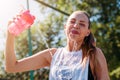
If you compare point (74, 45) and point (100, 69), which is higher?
point (74, 45)

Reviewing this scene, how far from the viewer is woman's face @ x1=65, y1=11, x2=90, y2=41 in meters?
1.79

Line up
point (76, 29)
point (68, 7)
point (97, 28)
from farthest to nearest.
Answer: point (68, 7) < point (97, 28) < point (76, 29)

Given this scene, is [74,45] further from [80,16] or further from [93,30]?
[93,30]

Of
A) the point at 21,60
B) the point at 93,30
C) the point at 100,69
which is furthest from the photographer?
the point at 93,30

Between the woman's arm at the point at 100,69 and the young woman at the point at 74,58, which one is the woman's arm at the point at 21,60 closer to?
the young woman at the point at 74,58

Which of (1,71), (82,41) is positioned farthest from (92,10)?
(82,41)

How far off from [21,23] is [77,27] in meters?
0.32

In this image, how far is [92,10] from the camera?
15.4m

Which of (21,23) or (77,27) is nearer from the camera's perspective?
(77,27)

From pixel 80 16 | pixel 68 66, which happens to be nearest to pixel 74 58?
pixel 68 66

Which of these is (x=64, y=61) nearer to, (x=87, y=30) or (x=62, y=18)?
(x=87, y=30)

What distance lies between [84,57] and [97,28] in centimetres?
1317

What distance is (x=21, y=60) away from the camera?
1880 millimetres

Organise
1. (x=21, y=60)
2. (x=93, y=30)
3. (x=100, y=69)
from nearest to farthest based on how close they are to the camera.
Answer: (x=100, y=69) → (x=21, y=60) → (x=93, y=30)
